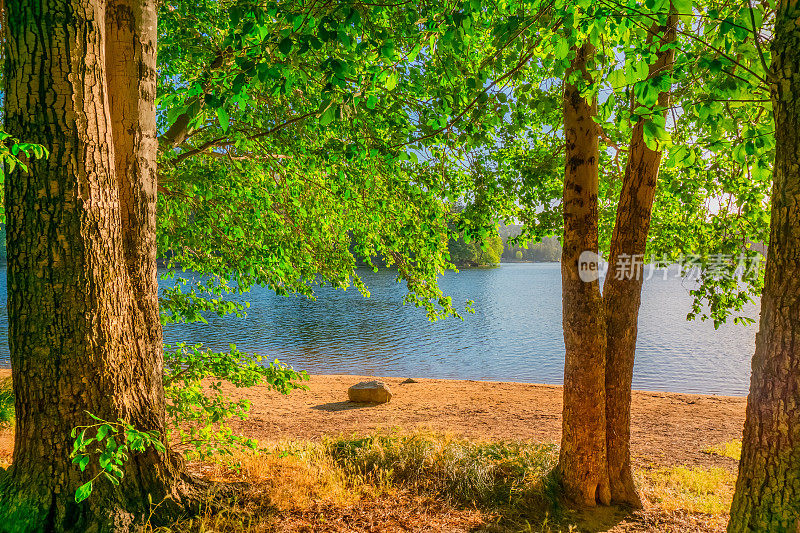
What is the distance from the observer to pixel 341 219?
6.59m

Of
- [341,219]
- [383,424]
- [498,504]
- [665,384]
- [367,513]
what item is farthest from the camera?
[665,384]

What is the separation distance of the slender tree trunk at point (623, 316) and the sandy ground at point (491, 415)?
10.4 feet

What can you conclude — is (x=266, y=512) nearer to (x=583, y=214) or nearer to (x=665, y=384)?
(x=583, y=214)

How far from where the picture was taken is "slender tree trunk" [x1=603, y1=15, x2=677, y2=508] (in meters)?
5.02

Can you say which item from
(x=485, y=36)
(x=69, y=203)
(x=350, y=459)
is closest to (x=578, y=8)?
(x=69, y=203)

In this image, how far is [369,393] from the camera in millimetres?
13703

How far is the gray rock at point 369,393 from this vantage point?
13680 millimetres

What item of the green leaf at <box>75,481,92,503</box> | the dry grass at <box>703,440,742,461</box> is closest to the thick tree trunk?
the green leaf at <box>75,481,92,503</box>

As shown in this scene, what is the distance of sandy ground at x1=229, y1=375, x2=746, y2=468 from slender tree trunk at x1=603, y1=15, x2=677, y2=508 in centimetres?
318

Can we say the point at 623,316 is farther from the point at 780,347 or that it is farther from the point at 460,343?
the point at 460,343

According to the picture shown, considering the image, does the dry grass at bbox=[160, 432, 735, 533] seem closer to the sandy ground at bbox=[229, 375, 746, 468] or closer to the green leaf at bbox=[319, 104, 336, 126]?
the sandy ground at bbox=[229, 375, 746, 468]

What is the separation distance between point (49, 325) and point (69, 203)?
0.72 metres

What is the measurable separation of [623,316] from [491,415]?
7.95 meters

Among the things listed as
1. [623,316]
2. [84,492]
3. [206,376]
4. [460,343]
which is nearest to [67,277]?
[84,492]
